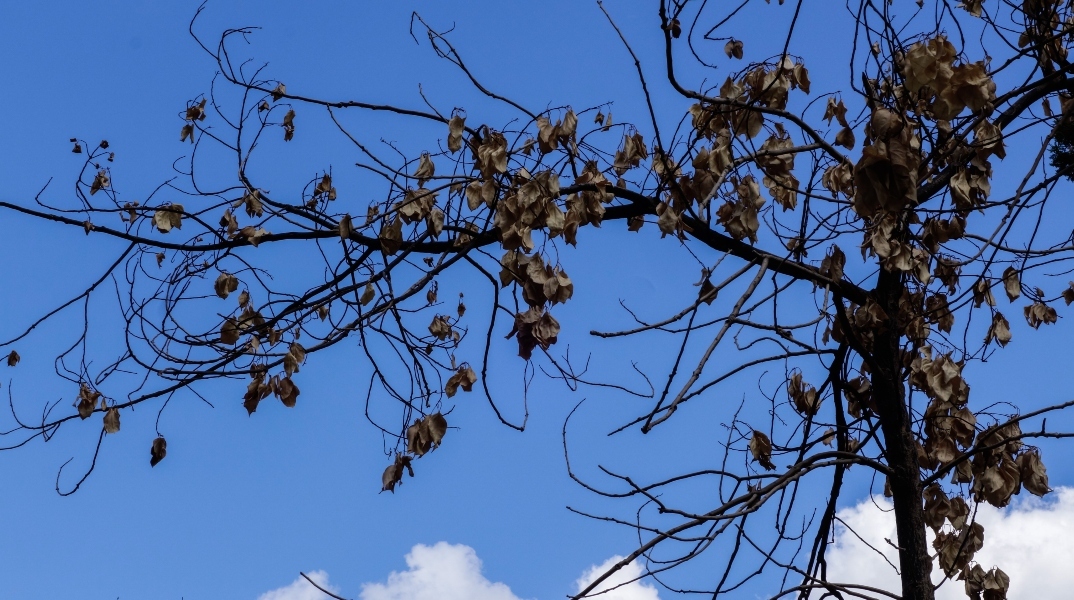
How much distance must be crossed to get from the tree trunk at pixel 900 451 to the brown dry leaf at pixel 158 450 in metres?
2.38

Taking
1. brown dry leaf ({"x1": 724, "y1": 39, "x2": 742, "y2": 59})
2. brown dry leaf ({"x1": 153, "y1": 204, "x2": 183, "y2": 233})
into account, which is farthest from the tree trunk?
brown dry leaf ({"x1": 153, "y1": 204, "x2": 183, "y2": 233})

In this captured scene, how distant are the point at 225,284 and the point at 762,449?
1.95 meters

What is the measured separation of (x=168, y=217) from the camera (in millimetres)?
3451

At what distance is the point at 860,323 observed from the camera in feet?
10.9

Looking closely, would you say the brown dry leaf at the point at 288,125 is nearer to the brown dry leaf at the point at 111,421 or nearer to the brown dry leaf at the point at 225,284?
the brown dry leaf at the point at 225,284

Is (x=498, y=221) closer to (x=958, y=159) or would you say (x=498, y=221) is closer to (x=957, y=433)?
(x=958, y=159)

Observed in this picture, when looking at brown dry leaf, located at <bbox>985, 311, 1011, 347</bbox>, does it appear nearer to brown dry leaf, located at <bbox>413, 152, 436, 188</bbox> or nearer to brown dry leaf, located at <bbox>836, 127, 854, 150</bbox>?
brown dry leaf, located at <bbox>836, 127, 854, 150</bbox>

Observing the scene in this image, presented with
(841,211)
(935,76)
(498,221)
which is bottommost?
(498,221)

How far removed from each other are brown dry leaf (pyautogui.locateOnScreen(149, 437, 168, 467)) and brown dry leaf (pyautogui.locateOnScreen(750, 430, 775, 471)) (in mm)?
2025

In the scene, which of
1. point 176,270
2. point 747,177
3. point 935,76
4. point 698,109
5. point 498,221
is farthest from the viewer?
point 176,270

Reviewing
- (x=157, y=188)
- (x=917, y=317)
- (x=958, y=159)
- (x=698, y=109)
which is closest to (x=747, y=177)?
(x=698, y=109)

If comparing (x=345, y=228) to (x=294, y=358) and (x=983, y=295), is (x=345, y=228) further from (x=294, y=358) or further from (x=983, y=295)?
(x=983, y=295)

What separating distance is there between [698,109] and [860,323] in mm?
864

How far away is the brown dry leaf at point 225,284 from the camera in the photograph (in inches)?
139
